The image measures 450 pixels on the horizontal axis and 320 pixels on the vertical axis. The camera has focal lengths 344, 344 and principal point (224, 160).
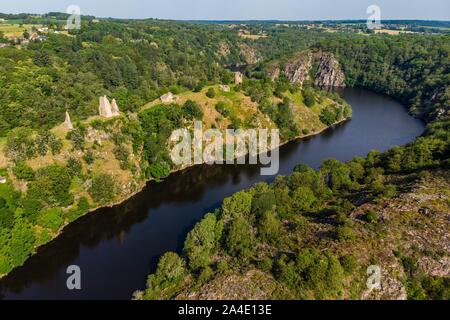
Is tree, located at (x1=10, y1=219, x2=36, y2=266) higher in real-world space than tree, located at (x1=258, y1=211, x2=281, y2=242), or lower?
lower

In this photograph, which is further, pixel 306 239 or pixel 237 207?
pixel 237 207

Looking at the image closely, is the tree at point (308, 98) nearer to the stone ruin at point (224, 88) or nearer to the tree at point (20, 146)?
the stone ruin at point (224, 88)

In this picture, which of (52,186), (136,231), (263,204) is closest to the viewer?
(263,204)

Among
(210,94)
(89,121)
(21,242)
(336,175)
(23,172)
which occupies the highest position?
(210,94)

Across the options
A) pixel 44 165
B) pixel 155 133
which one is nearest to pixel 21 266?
pixel 44 165

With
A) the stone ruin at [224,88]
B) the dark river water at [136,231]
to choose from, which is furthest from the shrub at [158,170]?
the stone ruin at [224,88]

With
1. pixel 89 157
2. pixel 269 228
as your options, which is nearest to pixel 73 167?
pixel 89 157

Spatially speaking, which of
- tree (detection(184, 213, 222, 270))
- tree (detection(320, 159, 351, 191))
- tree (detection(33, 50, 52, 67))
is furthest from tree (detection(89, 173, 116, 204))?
tree (detection(33, 50, 52, 67))

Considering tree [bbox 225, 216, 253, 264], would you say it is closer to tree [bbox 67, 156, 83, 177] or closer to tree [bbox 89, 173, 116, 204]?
tree [bbox 89, 173, 116, 204]

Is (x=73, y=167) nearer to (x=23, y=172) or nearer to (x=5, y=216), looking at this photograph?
(x=23, y=172)
